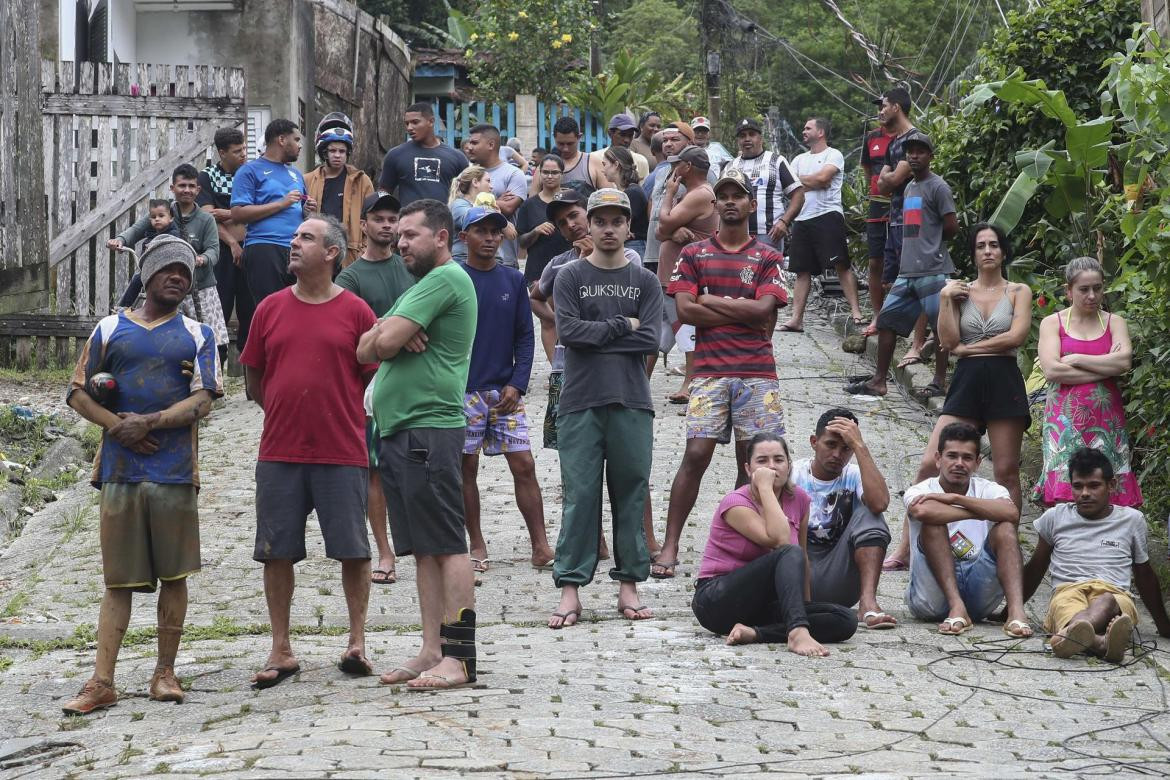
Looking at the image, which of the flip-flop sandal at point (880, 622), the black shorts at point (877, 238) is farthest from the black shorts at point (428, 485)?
the black shorts at point (877, 238)

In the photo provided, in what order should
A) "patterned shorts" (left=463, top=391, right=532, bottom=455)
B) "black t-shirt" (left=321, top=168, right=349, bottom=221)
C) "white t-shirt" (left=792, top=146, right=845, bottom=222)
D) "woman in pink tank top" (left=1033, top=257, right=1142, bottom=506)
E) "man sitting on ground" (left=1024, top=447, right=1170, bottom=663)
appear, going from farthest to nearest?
"white t-shirt" (left=792, top=146, right=845, bottom=222) → "black t-shirt" (left=321, top=168, right=349, bottom=221) → "patterned shorts" (left=463, top=391, right=532, bottom=455) → "woman in pink tank top" (left=1033, top=257, right=1142, bottom=506) → "man sitting on ground" (left=1024, top=447, right=1170, bottom=663)

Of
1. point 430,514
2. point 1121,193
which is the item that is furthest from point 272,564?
point 1121,193

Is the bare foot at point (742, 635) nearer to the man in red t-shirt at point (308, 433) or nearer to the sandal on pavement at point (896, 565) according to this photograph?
the man in red t-shirt at point (308, 433)

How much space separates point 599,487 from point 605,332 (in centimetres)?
79

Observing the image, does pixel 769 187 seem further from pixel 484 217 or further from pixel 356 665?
pixel 356 665

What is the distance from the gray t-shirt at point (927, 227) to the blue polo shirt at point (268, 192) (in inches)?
188

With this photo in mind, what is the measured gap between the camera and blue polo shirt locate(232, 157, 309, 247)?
488 inches

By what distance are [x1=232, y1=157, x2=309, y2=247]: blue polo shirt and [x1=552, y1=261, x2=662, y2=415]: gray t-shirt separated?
454cm

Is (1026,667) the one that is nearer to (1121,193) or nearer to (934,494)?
(934,494)

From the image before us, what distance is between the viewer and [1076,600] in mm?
7977

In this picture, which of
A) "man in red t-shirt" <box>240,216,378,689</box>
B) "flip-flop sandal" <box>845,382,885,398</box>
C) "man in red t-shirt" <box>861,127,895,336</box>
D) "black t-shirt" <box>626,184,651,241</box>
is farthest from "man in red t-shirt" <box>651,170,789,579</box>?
"man in red t-shirt" <box>861,127,895,336</box>

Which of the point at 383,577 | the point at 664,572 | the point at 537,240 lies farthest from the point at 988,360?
the point at 537,240

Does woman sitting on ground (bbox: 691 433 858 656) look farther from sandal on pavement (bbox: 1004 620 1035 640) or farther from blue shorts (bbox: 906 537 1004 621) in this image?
sandal on pavement (bbox: 1004 620 1035 640)

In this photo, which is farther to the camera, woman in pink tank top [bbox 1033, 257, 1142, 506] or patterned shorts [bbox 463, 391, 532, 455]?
patterned shorts [bbox 463, 391, 532, 455]
